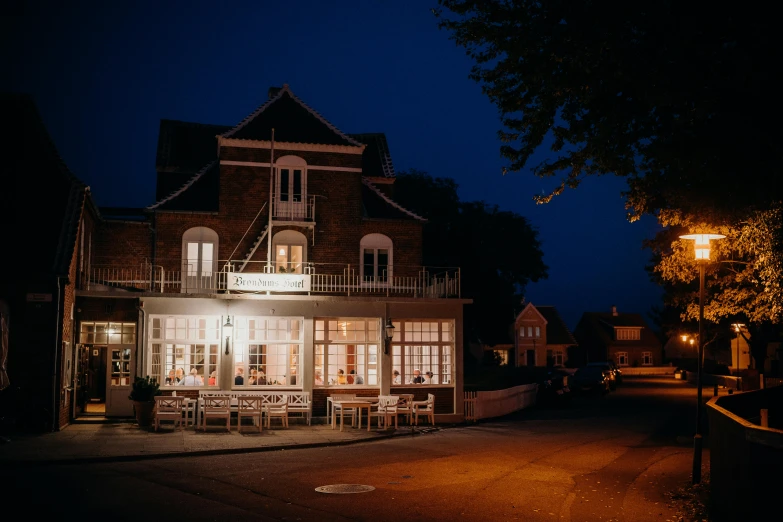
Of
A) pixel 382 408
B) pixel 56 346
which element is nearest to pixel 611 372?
pixel 382 408

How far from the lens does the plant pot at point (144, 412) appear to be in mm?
20266

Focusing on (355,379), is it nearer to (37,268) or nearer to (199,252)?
(199,252)

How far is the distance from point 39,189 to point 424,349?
11844mm

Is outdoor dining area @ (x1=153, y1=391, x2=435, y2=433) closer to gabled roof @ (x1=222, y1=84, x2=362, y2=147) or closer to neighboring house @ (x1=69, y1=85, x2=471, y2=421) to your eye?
neighboring house @ (x1=69, y1=85, x2=471, y2=421)

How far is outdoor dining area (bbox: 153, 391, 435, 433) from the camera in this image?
20.1 meters

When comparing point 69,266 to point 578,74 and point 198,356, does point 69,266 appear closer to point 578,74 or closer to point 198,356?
point 198,356

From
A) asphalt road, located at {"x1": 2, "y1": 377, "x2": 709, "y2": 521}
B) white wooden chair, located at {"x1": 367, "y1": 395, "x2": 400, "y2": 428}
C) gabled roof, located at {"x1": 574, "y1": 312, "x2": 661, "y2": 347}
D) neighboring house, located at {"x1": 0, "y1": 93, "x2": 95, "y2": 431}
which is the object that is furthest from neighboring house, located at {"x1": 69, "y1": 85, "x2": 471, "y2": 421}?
gabled roof, located at {"x1": 574, "y1": 312, "x2": 661, "y2": 347}

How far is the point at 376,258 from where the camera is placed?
2805 centimetres

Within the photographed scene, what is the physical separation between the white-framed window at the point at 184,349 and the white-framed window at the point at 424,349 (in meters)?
5.40

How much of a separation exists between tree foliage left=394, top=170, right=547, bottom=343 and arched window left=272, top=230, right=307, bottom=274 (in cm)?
1395

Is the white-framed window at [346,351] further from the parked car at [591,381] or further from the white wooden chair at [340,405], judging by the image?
the parked car at [591,381]

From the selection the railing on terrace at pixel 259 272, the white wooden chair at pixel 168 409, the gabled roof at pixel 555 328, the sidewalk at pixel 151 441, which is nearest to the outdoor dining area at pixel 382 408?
the sidewalk at pixel 151 441

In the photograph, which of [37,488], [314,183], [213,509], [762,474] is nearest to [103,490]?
[37,488]

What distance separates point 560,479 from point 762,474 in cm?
578
